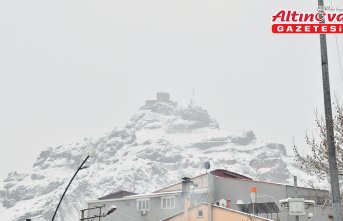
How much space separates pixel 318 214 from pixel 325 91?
4194cm

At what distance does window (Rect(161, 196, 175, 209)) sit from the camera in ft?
207

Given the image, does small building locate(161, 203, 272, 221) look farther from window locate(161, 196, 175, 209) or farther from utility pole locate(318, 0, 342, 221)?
utility pole locate(318, 0, 342, 221)

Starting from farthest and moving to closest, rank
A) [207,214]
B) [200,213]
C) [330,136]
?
[200,213] < [207,214] < [330,136]

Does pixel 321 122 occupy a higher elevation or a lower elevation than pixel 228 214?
higher

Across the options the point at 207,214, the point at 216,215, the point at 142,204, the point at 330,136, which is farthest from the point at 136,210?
the point at 330,136

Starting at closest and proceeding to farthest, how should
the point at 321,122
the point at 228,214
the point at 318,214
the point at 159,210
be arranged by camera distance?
1. the point at 321,122
2. the point at 228,214
3. the point at 318,214
4. the point at 159,210

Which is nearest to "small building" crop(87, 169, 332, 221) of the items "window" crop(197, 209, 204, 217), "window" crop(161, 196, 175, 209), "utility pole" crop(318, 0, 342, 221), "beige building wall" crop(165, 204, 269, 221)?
"window" crop(161, 196, 175, 209)

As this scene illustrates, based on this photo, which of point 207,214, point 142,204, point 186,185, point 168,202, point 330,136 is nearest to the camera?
point 330,136

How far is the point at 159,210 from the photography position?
214ft

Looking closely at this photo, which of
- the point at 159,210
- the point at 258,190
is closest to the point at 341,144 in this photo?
the point at 258,190

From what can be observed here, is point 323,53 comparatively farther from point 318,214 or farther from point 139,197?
point 139,197

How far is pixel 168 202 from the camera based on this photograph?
210 feet

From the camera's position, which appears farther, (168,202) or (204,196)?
(168,202)

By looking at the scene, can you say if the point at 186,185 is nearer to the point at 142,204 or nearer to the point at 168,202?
the point at 168,202
